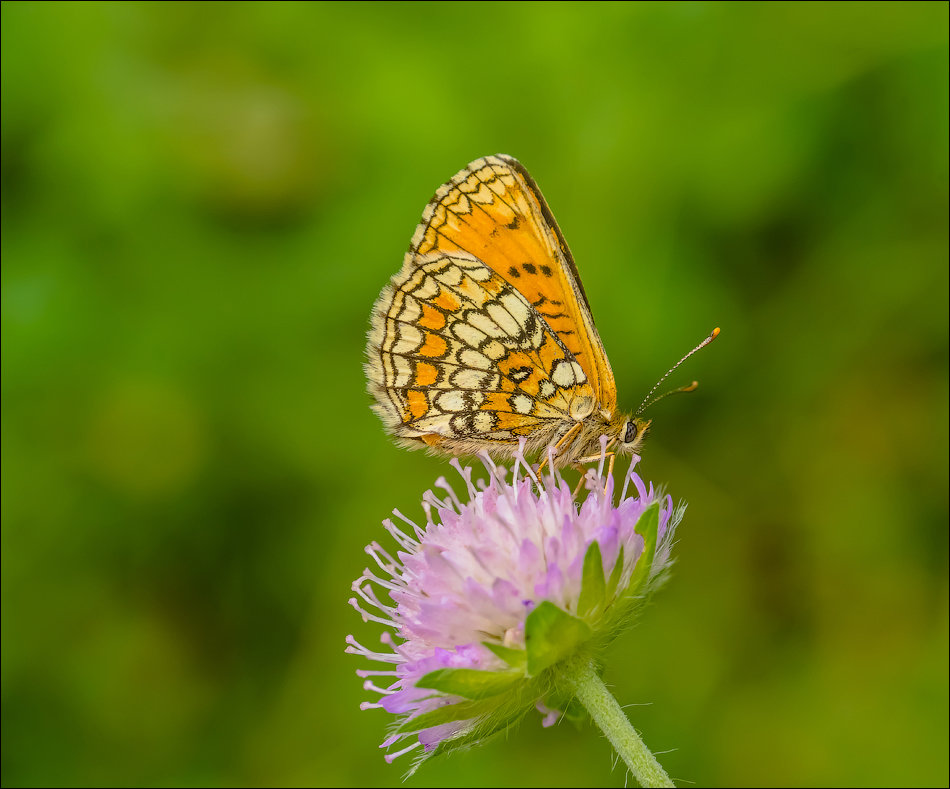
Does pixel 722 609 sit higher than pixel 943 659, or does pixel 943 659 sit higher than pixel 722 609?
pixel 722 609

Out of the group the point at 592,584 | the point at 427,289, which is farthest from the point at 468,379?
the point at 592,584

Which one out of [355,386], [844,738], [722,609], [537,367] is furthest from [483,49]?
[844,738]

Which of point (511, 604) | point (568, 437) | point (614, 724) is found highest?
point (568, 437)

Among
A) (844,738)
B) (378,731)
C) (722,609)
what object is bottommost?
(844,738)

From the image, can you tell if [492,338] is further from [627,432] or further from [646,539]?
[646,539]

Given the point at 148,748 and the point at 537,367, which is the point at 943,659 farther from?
the point at 148,748

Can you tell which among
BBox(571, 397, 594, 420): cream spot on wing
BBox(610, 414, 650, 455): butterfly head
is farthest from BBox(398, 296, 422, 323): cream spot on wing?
BBox(610, 414, 650, 455): butterfly head
